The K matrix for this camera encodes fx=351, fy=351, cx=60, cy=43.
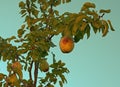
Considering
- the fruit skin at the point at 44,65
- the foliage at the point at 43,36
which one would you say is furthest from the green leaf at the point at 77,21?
the fruit skin at the point at 44,65

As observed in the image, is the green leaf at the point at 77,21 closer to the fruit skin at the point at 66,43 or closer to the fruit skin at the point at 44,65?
the fruit skin at the point at 66,43

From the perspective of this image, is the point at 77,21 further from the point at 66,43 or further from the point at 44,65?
the point at 44,65

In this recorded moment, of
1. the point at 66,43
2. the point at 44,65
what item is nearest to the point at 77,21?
the point at 66,43

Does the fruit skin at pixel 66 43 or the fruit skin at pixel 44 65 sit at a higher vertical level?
the fruit skin at pixel 44 65

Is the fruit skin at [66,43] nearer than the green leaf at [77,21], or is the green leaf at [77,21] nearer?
the green leaf at [77,21]

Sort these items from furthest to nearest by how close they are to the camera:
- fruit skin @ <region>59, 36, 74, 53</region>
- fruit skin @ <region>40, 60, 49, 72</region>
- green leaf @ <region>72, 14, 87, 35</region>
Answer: fruit skin @ <region>40, 60, 49, 72</region>, fruit skin @ <region>59, 36, 74, 53</region>, green leaf @ <region>72, 14, 87, 35</region>

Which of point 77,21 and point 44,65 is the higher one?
point 44,65

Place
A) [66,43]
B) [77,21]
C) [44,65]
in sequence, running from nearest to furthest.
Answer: [77,21], [66,43], [44,65]

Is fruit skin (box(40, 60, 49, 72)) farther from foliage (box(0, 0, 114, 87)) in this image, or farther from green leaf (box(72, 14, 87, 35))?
green leaf (box(72, 14, 87, 35))

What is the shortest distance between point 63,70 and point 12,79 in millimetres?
443

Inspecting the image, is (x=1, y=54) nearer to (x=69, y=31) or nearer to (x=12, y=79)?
(x=12, y=79)

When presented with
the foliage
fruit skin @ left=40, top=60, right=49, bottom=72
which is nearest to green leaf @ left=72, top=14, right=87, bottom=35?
the foliage

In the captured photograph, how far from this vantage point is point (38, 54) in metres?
1.91

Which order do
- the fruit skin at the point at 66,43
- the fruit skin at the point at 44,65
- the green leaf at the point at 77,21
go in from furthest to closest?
the fruit skin at the point at 44,65, the fruit skin at the point at 66,43, the green leaf at the point at 77,21
